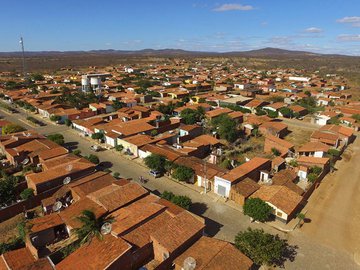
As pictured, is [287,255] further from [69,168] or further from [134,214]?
[69,168]

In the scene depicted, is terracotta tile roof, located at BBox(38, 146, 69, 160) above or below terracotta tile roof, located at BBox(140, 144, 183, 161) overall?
above

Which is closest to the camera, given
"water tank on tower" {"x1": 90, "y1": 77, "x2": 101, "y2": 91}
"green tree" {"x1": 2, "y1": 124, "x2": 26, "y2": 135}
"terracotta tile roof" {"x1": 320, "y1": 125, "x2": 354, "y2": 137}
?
"green tree" {"x1": 2, "y1": 124, "x2": 26, "y2": 135}

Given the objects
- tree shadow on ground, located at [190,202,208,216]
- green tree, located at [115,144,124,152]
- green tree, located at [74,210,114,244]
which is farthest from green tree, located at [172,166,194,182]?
green tree, located at [115,144,124,152]

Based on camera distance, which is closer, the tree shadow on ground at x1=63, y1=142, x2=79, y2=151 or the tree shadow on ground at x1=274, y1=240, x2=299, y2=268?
the tree shadow on ground at x1=274, y1=240, x2=299, y2=268

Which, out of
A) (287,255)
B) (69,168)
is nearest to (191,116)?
(69,168)

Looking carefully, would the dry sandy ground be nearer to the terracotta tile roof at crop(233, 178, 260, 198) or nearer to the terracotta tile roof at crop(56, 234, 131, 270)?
the terracotta tile roof at crop(233, 178, 260, 198)

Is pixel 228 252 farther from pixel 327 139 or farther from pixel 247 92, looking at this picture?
pixel 247 92

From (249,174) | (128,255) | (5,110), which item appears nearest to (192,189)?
(249,174)

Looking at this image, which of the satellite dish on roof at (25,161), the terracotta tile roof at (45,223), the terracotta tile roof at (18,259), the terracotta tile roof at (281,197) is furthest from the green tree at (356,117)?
the terracotta tile roof at (18,259)

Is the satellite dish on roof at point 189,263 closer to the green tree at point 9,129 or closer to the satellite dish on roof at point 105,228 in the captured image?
the satellite dish on roof at point 105,228
